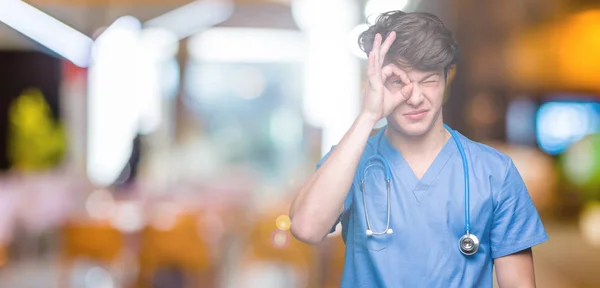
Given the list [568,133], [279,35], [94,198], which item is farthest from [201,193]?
[568,133]

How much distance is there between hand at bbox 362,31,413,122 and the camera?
980 millimetres

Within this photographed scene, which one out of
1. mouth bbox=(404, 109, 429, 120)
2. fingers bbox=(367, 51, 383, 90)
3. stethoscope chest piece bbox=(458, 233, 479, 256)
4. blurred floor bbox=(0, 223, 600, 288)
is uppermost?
fingers bbox=(367, 51, 383, 90)

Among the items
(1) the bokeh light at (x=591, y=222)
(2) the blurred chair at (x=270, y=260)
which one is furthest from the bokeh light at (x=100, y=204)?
(1) the bokeh light at (x=591, y=222)

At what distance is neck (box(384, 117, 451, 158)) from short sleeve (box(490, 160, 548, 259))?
93mm

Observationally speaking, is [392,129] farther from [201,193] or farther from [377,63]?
[201,193]

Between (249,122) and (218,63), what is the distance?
5.18 ft

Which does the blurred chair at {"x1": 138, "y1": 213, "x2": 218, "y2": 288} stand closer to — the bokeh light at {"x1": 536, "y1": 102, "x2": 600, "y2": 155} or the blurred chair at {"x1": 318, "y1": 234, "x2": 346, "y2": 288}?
the blurred chair at {"x1": 318, "y1": 234, "x2": 346, "y2": 288}

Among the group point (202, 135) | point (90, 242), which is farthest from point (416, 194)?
point (202, 135)

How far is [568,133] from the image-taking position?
707cm

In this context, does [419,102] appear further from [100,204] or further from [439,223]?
[100,204]

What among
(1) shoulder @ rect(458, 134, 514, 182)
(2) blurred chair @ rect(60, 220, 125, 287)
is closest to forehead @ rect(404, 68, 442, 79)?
(1) shoulder @ rect(458, 134, 514, 182)

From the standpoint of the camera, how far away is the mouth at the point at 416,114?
99 centimetres

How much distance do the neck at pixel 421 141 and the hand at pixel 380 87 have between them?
0.15 ft

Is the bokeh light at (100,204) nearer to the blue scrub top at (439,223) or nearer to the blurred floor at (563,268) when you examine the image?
the blurred floor at (563,268)
